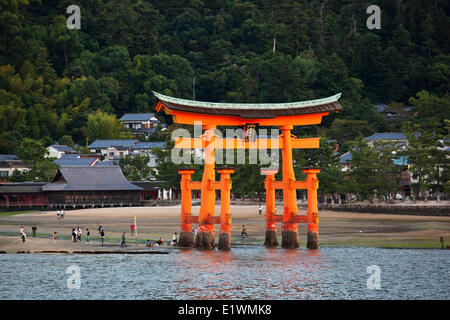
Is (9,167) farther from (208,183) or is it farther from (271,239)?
(208,183)

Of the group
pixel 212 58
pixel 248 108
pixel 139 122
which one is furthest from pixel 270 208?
pixel 212 58

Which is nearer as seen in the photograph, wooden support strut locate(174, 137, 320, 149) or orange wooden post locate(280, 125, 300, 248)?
wooden support strut locate(174, 137, 320, 149)

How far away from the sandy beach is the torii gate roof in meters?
10.8

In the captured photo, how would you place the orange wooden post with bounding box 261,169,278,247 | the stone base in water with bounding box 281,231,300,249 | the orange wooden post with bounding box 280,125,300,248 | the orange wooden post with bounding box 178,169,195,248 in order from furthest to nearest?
the orange wooden post with bounding box 261,169,278,247 → the stone base in water with bounding box 281,231,300,249 → the orange wooden post with bounding box 178,169,195,248 → the orange wooden post with bounding box 280,125,300,248

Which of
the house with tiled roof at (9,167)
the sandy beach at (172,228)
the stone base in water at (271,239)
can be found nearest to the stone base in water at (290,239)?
the stone base in water at (271,239)

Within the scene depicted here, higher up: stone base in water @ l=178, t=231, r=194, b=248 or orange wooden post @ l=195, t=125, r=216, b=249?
orange wooden post @ l=195, t=125, r=216, b=249

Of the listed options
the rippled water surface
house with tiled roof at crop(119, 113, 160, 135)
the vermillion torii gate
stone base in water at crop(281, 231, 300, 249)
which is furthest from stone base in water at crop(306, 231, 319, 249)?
house with tiled roof at crop(119, 113, 160, 135)

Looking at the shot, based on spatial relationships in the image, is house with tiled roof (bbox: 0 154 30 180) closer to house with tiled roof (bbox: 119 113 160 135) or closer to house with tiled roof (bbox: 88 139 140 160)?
house with tiled roof (bbox: 88 139 140 160)

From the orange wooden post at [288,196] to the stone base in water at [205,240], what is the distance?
5.16 m

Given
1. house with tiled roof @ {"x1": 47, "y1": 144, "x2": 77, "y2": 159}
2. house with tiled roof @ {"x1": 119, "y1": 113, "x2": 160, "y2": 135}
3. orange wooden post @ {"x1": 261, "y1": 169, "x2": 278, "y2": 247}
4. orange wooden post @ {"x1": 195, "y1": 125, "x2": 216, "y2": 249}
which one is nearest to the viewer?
orange wooden post @ {"x1": 195, "y1": 125, "x2": 216, "y2": 249}

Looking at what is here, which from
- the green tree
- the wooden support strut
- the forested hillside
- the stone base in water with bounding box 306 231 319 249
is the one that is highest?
the forested hillside

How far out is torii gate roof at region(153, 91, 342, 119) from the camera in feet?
162

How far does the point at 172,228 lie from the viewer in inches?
2697

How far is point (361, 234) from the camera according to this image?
6209cm
